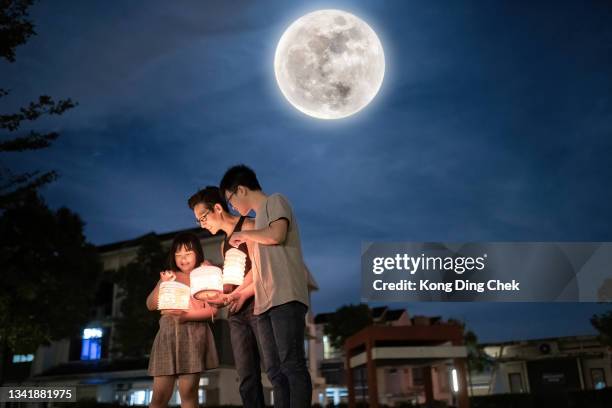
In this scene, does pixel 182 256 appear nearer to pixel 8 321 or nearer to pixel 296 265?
pixel 296 265

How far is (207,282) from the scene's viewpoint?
14.9 ft

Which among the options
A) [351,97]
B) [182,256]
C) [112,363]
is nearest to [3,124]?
[351,97]

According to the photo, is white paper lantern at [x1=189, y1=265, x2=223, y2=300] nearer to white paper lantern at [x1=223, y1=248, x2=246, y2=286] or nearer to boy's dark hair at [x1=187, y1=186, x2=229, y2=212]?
white paper lantern at [x1=223, y1=248, x2=246, y2=286]

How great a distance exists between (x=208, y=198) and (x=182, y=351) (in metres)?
1.36

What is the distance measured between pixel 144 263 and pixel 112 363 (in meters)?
9.60

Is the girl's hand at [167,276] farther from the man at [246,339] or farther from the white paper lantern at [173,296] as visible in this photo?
the man at [246,339]

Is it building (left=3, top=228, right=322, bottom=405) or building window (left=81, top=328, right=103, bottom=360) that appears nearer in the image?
building (left=3, top=228, right=322, bottom=405)

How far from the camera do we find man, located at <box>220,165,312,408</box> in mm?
3752

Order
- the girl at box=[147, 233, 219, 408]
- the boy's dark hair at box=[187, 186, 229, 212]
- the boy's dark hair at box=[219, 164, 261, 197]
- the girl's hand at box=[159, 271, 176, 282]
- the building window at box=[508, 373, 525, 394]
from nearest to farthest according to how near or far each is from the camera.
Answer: the boy's dark hair at box=[219, 164, 261, 197] < the girl at box=[147, 233, 219, 408] < the girl's hand at box=[159, 271, 176, 282] < the boy's dark hair at box=[187, 186, 229, 212] < the building window at box=[508, 373, 525, 394]

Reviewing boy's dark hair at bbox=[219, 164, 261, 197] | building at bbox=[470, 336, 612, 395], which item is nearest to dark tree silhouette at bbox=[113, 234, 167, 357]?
boy's dark hair at bbox=[219, 164, 261, 197]

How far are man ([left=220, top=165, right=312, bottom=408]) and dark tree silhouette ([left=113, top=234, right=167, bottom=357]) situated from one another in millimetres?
21644

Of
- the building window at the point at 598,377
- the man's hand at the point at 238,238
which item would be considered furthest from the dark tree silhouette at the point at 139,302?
the building window at the point at 598,377

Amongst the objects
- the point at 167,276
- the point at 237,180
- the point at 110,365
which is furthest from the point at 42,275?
the point at 237,180

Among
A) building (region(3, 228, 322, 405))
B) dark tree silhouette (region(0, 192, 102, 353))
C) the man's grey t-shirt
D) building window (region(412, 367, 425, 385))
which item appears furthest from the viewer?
building window (region(412, 367, 425, 385))
